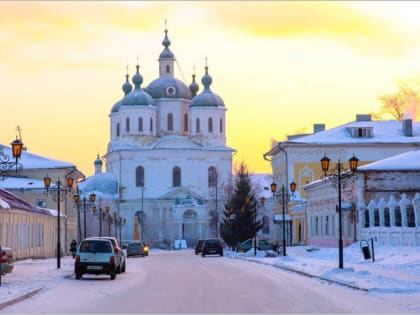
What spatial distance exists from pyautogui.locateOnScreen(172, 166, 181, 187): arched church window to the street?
10473 centimetres

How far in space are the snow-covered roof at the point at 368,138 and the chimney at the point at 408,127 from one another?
0.88 ft

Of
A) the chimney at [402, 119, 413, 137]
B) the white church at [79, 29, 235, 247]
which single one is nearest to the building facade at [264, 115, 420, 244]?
the chimney at [402, 119, 413, 137]

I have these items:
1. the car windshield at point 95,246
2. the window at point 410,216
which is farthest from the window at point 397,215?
the car windshield at point 95,246

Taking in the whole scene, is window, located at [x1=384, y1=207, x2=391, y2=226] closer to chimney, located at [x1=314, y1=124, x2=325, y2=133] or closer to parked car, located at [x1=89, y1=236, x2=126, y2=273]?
parked car, located at [x1=89, y1=236, x2=126, y2=273]

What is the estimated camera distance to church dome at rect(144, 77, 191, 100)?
14050cm

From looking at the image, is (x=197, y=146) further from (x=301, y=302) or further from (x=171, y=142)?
(x=301, y=302)

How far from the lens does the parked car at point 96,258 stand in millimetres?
31797

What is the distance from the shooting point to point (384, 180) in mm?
51688

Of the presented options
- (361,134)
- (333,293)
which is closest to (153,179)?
(361,134)

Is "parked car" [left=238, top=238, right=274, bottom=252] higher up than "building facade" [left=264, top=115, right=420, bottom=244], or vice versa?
"building facade" [left=264, top=115, right=420, bottom=244]

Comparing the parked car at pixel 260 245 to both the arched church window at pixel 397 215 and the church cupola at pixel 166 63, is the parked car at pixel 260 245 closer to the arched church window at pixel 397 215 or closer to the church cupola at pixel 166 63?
the arched church window at pixel 397 215

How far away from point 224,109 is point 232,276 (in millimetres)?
107436

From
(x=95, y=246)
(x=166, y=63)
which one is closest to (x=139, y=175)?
(x=166, y=63)

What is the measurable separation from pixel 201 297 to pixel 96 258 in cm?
966
